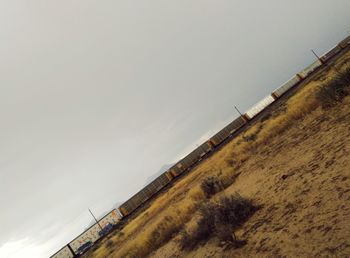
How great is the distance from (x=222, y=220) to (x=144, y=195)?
39.5 metres

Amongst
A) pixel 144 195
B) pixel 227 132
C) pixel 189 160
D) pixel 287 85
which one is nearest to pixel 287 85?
pixel 287 85

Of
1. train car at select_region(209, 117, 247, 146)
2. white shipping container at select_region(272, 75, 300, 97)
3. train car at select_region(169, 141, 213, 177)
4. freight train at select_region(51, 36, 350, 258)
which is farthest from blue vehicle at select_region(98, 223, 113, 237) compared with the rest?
white shipping container at select_region(272, 75, 300, 97)

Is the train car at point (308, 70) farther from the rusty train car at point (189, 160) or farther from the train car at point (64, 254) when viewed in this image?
the train car at point (64, 254)

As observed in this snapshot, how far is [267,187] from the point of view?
848 centimetres

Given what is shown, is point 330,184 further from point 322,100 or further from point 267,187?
point 322,100

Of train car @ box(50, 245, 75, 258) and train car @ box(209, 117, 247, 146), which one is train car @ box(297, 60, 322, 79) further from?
train car @ box(50, 245, 75, 258)

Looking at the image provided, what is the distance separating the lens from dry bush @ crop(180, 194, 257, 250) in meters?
6.98

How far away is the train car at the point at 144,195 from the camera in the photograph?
141 feet

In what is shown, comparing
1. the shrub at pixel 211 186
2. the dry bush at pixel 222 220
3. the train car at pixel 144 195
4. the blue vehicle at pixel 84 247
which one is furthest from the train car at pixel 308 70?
the dry bush at pixel 222 220

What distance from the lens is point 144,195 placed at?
45688mm

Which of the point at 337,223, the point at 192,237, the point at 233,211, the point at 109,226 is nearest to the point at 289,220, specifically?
the point at 337,223

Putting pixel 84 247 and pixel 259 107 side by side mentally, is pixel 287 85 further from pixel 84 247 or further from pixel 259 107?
pixel 84 247

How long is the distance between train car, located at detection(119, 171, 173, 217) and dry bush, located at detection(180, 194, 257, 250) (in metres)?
36.0

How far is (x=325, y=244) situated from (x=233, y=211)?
A: 335 cm
